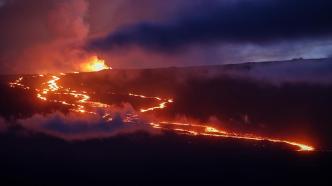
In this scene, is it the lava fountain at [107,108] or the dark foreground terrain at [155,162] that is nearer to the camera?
the dark foreground terrain at [155,162]

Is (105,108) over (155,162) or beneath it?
over

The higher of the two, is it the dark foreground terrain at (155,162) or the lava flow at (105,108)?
the lava flow at (105,108)

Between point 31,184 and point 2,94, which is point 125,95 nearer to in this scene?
point 2,94

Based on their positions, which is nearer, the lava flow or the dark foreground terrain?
the dark foreground terrain

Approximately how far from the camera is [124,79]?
187 m

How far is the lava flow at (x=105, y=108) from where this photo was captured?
102375 mm

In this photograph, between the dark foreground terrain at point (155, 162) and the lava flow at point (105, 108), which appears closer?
the dark foreground terrain at point (155, 162)

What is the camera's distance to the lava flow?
102 m

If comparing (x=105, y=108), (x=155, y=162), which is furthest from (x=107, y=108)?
(x=155, y=162)

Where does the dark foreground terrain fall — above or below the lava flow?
below

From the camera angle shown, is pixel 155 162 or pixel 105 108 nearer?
pixel 155 162

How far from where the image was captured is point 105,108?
431ft

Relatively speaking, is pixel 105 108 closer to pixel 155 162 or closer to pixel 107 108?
pixel 107 108

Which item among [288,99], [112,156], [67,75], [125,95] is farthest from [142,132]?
[67,75]
